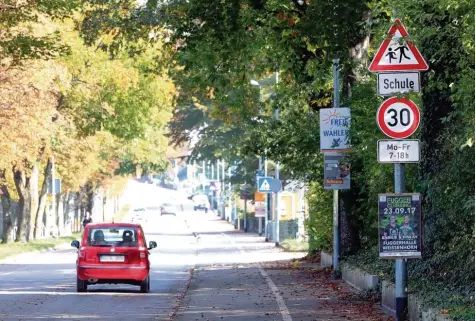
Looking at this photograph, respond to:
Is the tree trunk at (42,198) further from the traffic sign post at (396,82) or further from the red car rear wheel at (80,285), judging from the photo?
the traffic sign post at (396,82)

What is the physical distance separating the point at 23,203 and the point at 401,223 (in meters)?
49.1

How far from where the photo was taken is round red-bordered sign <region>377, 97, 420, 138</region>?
1647 cm

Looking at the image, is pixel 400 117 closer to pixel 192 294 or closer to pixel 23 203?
pixel 192 294

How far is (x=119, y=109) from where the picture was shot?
5884 cm

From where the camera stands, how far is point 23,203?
64062 millimetres

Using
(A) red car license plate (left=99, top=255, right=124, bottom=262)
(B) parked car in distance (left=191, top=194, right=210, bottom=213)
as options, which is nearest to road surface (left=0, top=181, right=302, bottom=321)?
(A) red car license plate (left=99, top=255, right=124, bottom=262)

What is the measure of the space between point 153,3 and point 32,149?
28.7 m

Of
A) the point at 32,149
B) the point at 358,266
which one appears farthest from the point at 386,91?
the point at 32,149

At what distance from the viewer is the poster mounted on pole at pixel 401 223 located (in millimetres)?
16594

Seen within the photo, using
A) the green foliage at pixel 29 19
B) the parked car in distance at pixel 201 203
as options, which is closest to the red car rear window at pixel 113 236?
the green foliage at pixel 29 19

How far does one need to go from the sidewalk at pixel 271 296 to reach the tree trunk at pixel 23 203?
25112 millimetres

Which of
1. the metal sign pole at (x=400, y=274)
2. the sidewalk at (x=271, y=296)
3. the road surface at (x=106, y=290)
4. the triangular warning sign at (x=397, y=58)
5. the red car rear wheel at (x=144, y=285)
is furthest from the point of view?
the red car rear wheel at (x=144, y=285)

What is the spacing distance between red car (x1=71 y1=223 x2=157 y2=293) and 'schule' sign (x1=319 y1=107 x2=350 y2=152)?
479 cm

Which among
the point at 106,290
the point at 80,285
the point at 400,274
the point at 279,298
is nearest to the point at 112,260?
the point at 80,285
